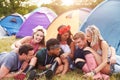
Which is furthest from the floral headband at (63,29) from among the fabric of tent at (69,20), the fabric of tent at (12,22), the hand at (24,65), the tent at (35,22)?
the fabric of tent at (12,22)

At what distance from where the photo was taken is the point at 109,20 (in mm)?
5805

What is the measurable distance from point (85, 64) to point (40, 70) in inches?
26.5

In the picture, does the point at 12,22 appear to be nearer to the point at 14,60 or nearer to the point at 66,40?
the point at 66,40

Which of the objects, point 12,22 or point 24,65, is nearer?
point 24,65

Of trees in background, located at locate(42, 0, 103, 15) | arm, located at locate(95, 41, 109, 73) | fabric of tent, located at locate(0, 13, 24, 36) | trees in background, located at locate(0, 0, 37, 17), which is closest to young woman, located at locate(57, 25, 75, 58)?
arm, located at locate(95, 41, 109, 73)

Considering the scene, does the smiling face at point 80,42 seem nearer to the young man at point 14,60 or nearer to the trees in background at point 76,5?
the young man at point 14,60

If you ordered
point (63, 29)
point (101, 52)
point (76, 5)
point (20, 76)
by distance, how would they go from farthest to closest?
point (76, 5) < point (63, 29) < point (101, 52) < point (20, 76)

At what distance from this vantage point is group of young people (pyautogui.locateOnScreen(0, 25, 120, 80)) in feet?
14.2

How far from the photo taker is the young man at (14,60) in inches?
160

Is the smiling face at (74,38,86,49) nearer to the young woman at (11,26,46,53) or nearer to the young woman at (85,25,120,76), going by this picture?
the young woman at (85,25,120,76)

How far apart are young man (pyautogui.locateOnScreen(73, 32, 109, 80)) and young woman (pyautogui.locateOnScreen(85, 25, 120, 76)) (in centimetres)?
6

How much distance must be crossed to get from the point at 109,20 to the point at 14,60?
227 centimetres

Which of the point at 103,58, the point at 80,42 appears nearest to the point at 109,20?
the point at 80,42

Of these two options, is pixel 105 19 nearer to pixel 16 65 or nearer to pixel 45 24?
pixel 16 65
